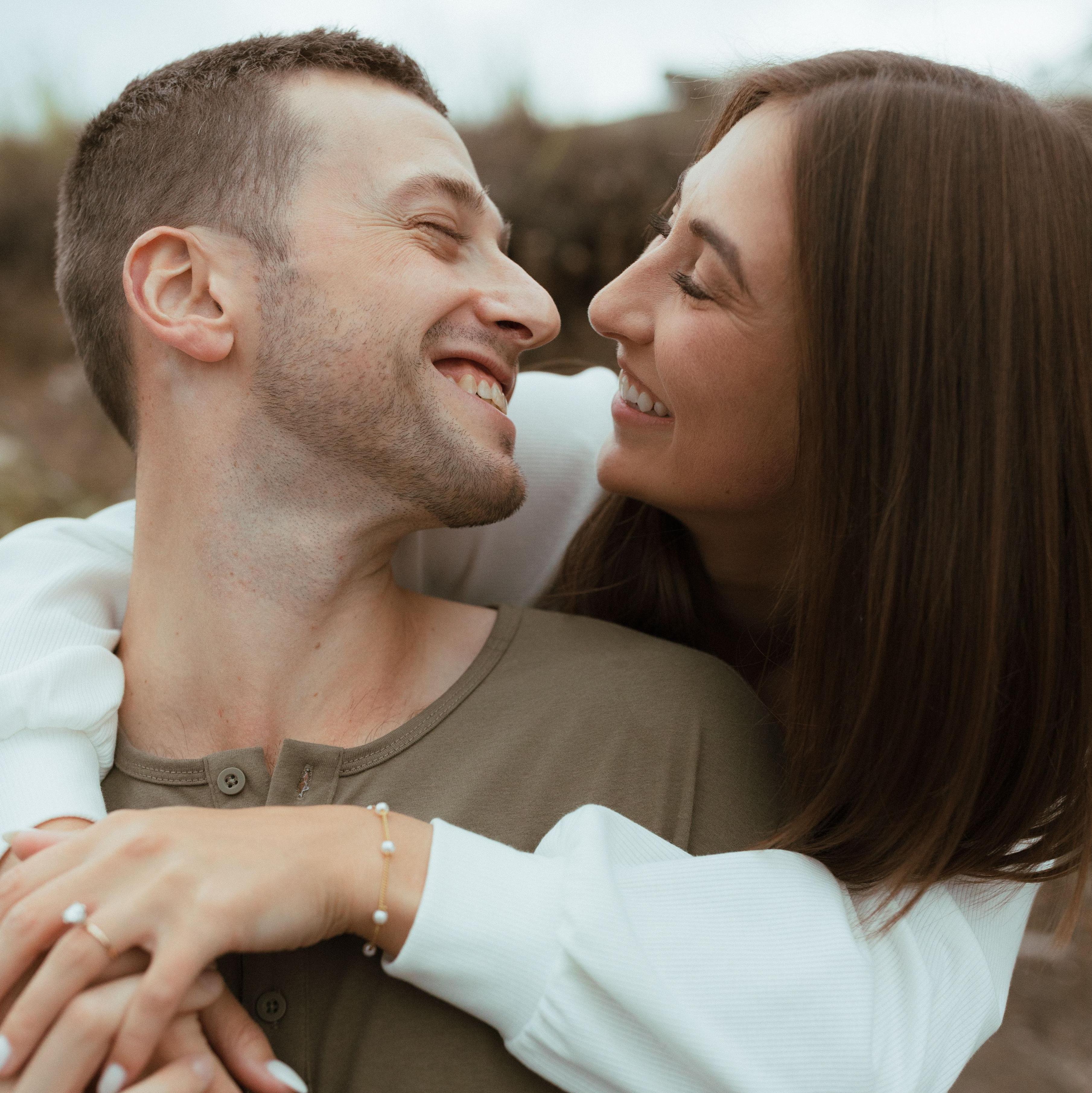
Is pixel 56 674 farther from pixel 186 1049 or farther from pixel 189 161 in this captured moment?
pixel 189 161

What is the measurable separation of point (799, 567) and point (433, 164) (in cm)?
107

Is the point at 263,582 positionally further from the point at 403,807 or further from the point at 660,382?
the point at 660,382

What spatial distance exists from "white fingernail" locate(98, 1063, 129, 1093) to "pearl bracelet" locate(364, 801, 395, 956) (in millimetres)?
323

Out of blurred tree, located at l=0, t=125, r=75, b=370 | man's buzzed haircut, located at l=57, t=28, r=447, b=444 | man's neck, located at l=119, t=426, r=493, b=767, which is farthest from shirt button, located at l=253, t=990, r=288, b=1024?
blurred tree, located at l=0, t=125, r=75, b=370

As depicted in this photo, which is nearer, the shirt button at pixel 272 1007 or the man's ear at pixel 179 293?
the shirt button at pixel 272 1007

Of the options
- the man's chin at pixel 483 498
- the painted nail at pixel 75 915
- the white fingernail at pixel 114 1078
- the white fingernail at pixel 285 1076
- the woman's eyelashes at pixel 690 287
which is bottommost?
the white fingernail at pixel 285 1076

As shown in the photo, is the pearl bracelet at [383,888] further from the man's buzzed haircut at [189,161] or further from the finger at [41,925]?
the man's buzzed haircut at [189,161]

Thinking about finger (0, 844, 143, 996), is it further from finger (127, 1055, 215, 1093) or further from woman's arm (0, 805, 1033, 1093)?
finger (127, 1055, 215, 1093)

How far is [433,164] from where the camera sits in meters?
2.01

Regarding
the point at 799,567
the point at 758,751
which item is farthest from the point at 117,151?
the point at 758,751

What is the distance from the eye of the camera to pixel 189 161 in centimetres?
201

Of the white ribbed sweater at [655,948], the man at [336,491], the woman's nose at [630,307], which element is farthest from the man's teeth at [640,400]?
the white ribbed sweater at [655,948]

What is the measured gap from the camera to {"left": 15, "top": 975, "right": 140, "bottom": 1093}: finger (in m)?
1.22

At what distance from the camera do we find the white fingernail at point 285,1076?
134 cm
